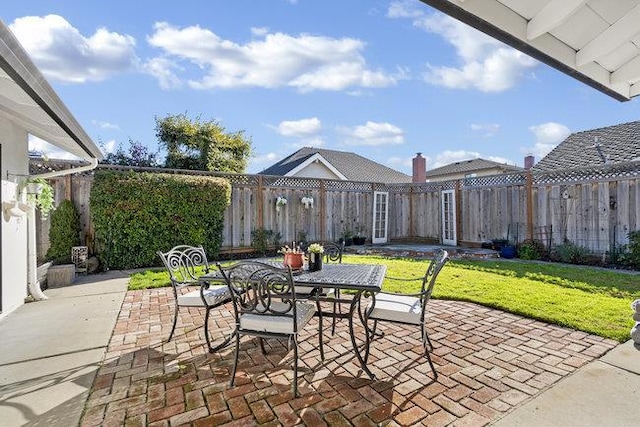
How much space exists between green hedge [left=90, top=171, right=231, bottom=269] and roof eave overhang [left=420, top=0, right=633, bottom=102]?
293 inches

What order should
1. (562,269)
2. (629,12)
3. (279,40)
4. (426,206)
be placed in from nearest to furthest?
(629,12), (562,269), (279,40), (426,206)

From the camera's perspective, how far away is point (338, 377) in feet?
8.99

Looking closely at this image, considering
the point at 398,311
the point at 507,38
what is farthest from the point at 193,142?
the point at 507,38

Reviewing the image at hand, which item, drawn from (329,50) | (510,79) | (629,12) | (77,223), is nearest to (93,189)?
(77,223)

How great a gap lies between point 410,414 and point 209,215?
7063 mm

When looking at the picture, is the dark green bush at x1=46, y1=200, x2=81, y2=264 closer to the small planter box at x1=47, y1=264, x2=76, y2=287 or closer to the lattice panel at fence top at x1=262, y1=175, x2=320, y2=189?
the small planter box at x1=47, y1=264, x2=76, y2=287

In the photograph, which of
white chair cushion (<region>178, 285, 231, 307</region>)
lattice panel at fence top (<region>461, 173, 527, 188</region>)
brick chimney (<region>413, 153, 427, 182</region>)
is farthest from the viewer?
brick chimney (<region>413, 153, 427, 182</region>)

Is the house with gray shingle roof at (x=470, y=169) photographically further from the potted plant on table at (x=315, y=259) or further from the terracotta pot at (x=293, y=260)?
the terracotta pot at (x=293, y=260)

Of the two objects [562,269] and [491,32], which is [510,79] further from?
[491,32]

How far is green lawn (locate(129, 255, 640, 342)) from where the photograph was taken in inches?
154

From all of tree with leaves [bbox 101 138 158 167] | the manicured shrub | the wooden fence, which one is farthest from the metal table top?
tree with leaves [bbox 101 138 158 167]

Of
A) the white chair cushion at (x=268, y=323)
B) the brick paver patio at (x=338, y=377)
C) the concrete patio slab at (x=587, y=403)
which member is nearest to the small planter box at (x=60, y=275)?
the brick paver patio at (x=338, y=377)

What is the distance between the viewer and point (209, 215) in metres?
8.27

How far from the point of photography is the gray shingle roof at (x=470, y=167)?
23094 millimetres
